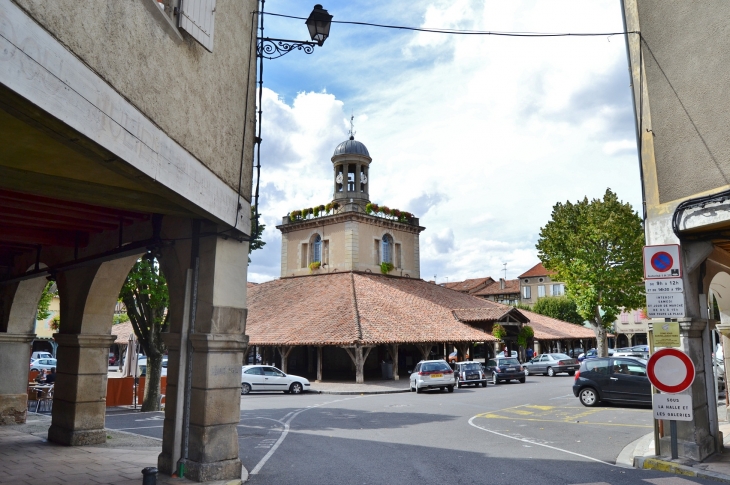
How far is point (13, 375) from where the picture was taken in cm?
1411

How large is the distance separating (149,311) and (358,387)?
1235 cm

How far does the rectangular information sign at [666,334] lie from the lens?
9.05m

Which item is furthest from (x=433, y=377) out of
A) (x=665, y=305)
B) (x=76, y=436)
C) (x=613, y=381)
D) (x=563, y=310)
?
(x=563, y=310)

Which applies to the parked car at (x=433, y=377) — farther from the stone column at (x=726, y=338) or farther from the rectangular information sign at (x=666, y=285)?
the rectangular information sign at (x=666, y=285)

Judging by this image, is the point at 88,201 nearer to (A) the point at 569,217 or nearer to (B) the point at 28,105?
(B) the point at 28,105

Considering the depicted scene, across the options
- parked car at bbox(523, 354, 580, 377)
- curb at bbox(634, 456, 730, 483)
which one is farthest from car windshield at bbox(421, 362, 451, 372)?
curb at bbox(634, 456, 730, 483)

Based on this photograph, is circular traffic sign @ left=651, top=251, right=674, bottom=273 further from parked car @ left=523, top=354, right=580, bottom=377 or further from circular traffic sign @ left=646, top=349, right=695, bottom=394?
parked car @ left=523, top=354, right=580, bottom=377

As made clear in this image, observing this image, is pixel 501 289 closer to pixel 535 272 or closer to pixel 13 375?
pixel 535 272

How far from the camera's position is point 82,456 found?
10.1 metres

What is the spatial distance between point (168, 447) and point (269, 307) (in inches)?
1142

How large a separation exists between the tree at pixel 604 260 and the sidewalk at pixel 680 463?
78.2ft

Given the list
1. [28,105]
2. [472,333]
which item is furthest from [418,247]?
[28,105]

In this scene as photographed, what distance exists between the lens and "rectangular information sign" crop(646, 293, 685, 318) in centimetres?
910

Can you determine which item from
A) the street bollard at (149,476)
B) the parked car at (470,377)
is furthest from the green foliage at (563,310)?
the street bollard at (149,476)
